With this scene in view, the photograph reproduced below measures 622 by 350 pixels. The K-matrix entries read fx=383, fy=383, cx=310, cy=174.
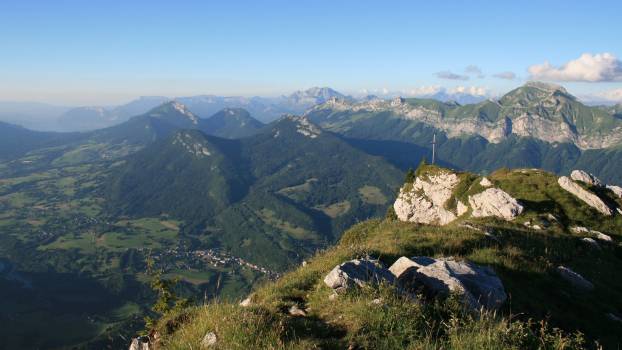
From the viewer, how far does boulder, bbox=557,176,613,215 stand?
135 feet

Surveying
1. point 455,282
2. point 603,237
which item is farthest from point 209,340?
point 603,237

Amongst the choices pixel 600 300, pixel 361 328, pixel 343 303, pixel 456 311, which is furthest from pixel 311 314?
pixel 600 300

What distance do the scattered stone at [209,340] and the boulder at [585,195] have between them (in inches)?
1814

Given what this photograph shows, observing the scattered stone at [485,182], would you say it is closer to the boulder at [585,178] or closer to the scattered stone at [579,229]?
the boulder at [585,178]

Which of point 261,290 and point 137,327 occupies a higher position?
point 261,290

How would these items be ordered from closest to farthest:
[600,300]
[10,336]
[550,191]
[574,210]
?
[600,300] < [574,210] < [550,191] < [10,336]

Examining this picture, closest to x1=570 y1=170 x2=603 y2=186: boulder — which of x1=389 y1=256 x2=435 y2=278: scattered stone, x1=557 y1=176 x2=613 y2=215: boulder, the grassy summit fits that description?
x1=557 y1=176 x2=613 y2=215: boulder

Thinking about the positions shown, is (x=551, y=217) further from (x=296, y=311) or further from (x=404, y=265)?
(x=296, y=311)

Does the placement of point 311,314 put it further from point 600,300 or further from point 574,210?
point 574,210

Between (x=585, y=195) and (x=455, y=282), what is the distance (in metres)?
40.8

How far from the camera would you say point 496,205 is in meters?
43.5

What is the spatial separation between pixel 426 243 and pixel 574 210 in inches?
1196

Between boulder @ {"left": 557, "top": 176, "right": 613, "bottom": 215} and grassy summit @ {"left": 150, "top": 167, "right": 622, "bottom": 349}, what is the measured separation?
17.0m

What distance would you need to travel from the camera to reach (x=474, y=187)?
52.2m
